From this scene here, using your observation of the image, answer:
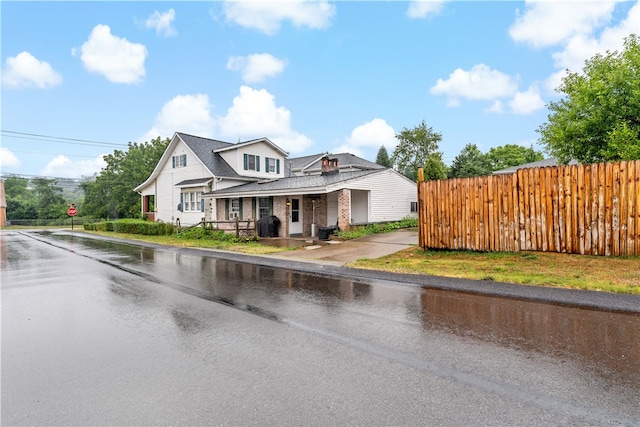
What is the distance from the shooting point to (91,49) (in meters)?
18.1

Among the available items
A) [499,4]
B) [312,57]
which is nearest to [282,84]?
[312,57]

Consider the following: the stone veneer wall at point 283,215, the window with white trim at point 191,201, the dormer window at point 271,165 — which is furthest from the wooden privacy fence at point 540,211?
the window with white trim at point 191,201

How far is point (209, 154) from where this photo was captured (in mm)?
26203

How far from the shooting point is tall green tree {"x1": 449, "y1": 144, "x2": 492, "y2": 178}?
33.0 meters

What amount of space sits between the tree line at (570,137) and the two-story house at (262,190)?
9025mm

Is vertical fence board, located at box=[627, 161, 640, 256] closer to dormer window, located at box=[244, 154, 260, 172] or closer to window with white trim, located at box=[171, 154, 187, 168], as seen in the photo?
dormer window, located at box=[244, 154, 260, 172]

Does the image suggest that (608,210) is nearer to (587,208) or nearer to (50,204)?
(587,208)

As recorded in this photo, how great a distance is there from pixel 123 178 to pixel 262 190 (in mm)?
32764

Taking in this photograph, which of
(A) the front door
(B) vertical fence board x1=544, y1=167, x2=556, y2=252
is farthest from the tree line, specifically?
(A) the front door

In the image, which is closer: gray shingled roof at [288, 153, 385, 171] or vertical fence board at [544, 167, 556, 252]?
vertical fence board at [544, 167, 556, 252]

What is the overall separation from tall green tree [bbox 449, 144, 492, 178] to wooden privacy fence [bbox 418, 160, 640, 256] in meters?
22.3

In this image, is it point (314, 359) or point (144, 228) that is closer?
point (314, 359)

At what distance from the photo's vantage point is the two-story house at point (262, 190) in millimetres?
19938

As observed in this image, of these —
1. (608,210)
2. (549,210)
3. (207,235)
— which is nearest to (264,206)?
(207,235)
